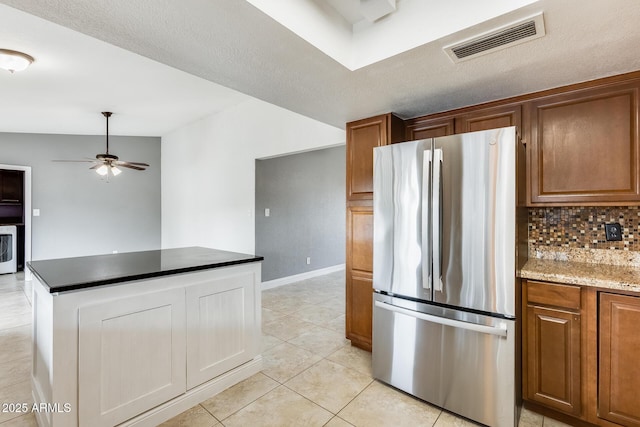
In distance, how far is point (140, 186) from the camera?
6594 mm

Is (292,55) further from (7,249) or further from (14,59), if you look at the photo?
(7,249)

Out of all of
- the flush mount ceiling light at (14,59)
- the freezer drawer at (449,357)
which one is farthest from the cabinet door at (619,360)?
the flush mount ceiling light at (14,59)

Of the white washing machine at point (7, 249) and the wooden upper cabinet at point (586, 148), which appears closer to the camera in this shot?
the wooden upper cabinet at point (586, 148)

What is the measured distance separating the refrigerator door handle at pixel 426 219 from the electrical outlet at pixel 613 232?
1280mm

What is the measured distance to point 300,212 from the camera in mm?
5438

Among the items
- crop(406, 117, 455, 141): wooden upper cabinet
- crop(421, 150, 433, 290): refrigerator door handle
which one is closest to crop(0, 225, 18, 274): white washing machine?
crop(406, 117, 455, 141): wooden upper cabinet

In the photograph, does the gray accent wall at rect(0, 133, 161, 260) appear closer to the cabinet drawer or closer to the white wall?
the white wall

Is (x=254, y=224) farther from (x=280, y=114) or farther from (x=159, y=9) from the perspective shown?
(x=159, y=9)

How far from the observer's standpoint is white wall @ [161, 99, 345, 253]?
14.0ft

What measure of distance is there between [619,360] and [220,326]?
7.76 feet

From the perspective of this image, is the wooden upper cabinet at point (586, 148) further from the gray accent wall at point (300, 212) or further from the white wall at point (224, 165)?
the gray accent wall at point (300, 212)

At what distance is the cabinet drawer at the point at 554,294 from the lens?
5.84ft

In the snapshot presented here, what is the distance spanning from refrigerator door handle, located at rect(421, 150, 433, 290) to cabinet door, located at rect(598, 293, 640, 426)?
0.91m

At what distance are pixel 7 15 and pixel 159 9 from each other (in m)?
1.64
